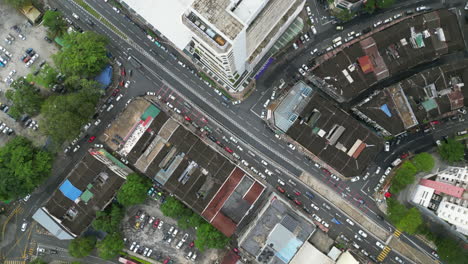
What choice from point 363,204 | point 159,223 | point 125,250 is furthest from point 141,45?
point 363,204

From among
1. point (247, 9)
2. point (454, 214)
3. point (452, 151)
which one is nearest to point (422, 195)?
point (454, 214)

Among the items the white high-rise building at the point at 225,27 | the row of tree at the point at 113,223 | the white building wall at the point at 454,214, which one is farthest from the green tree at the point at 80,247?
the white building wall at the point at 454,214

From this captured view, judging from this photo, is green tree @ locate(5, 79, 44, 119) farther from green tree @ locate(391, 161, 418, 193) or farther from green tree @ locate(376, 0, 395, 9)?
green tree @ locate(391, 161, 418, 193)

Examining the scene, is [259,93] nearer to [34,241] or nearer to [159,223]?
[159,223]

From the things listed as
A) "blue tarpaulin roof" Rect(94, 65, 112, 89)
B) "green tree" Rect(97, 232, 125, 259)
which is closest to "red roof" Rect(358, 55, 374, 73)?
"blue tarpaulin roof" Rect(94, 65, 112, 89)

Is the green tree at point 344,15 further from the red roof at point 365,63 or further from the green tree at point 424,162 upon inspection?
the green tree at point 424,162

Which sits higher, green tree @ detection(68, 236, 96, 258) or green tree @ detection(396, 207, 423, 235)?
green tree @ detection(396, 207, 423, 235)
